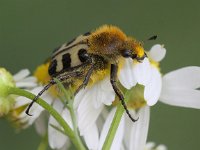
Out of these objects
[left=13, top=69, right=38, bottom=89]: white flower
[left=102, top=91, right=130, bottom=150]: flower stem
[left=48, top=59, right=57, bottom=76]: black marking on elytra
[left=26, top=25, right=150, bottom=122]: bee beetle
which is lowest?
[left=102, top=91, right=130, bottom=150]: flower stem

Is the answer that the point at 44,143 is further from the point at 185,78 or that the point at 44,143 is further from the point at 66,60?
the point at 185,78

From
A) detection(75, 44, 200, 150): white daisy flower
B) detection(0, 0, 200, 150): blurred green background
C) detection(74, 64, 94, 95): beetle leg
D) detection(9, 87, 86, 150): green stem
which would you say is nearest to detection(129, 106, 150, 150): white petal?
detection(75, 44, 200, 150): white daisy flower

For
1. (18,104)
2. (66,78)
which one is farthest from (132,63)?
(18,104)

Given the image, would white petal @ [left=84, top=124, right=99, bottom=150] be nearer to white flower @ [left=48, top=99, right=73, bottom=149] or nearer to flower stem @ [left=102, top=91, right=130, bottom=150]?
white flower @ [left=48, top=99, right=73, bottom=149]

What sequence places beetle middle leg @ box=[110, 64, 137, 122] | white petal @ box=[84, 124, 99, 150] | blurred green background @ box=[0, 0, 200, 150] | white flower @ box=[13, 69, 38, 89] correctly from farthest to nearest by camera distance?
blurred green background @ box=[0, 0, 200, 150] < white flower @ box=[13, 69, 38, 89] < white petal @ box=[84, 124, 99, 150] < beetle middle leg @ box=[110, 64, 137, 122]

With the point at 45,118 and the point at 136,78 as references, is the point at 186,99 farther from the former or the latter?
the point at 45,118

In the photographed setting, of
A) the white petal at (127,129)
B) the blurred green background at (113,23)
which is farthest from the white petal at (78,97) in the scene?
the blurred green background at (113,23)

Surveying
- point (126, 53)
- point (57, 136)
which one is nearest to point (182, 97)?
point (126, 53)
